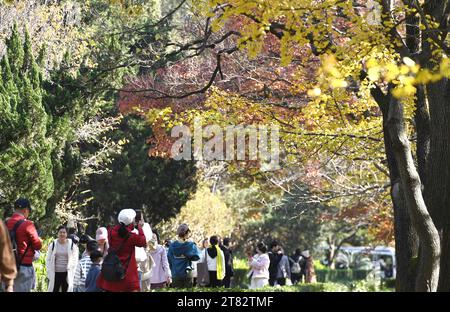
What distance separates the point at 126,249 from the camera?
12.0 m

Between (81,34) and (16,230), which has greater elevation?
(81,34)

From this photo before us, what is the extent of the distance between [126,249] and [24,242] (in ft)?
4.23

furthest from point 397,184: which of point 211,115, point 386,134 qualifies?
point 211,115

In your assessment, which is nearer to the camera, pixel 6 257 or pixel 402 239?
pixel 6 257

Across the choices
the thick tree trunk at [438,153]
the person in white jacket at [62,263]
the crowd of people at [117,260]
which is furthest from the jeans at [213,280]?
the thick tree trunk at [438,153]

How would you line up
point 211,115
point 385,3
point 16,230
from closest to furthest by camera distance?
1. point 16,230
2. point 385,3
3. point 211,115

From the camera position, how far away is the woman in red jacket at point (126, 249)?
11.9 meters

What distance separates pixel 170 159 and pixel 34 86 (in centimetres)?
880

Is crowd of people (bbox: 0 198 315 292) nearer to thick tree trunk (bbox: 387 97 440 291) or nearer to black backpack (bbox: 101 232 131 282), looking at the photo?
black backpack (bbox: 101 232 131 282)

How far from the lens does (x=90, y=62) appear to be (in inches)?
1123

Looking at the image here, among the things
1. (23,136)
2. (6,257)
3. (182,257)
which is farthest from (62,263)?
(23,136)

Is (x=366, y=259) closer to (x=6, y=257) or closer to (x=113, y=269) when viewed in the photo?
(x=113, y=269)
